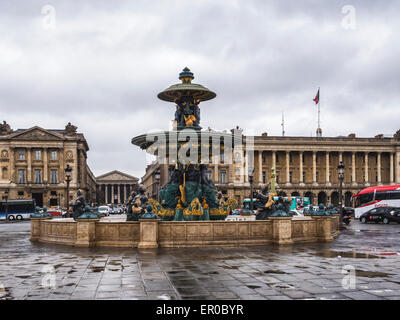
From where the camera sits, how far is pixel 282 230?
49.4 feet

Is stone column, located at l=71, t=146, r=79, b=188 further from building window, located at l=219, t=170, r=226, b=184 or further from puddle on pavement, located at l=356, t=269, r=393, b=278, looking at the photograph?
puddle on pavement, located at l=356, t=269, r=393, b=278

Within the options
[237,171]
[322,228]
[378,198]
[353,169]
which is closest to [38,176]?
[237,171]

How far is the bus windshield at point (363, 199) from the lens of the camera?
44.7m

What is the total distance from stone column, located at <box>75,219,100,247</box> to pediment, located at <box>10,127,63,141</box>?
90100mm

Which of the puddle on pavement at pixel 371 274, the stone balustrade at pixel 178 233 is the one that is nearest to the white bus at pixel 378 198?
the stone balustrade at pixel 178 233

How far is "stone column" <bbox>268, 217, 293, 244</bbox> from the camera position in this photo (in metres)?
15.0

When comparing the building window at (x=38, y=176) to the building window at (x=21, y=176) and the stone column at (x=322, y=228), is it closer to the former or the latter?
the building window at (x=21, y=176)

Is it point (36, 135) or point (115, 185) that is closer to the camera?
point (36, 135)

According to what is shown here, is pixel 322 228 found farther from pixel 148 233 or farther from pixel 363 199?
pixel 363 199

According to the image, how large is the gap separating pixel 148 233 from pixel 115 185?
7160 inches

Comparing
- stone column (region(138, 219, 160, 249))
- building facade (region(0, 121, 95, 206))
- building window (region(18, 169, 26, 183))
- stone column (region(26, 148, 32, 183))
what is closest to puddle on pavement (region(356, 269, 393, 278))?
stone column (region(138, 219, 160, 249))

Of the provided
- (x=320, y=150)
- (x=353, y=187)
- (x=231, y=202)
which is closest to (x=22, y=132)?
(x=320, y=150)
